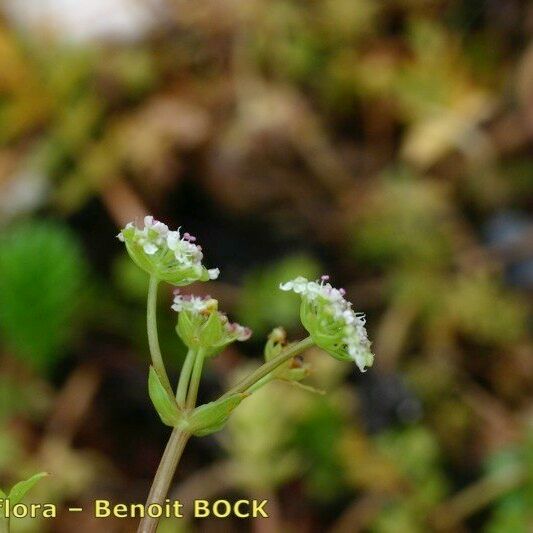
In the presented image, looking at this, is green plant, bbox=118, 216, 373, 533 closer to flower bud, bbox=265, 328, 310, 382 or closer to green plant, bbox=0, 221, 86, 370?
flower bud, bbox=265, 328, 310, 382

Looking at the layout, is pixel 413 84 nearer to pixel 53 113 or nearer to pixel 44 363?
pixel 53 113

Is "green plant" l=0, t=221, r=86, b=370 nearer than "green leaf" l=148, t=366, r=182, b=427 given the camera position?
No

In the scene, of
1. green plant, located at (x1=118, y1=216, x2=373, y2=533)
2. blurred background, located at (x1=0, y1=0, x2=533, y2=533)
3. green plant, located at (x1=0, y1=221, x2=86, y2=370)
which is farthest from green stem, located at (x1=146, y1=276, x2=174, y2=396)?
green plant, located at (x1=0, y1=221, x2=86, y2=370)

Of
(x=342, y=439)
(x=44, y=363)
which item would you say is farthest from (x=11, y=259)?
(x=342, y=439)

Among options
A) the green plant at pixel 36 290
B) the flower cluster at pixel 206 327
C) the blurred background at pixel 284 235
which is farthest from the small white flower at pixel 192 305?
the green plant at pixel 36 290

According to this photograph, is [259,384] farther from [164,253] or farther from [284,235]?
[284,235]

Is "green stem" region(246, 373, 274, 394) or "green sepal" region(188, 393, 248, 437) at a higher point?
"green stem" region(246, 373, 274, 394)
